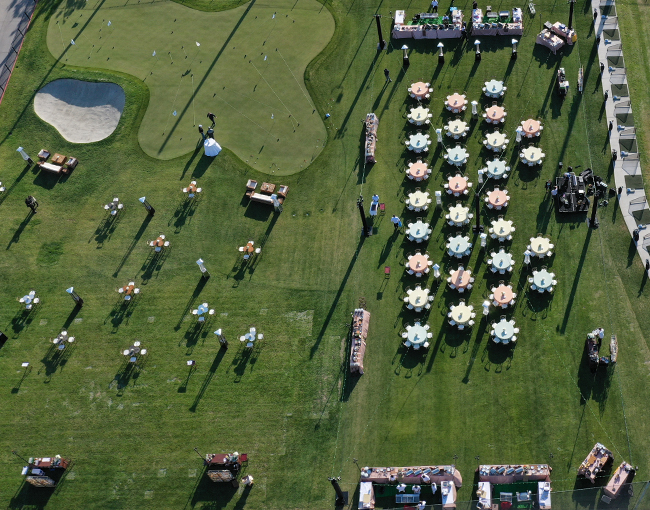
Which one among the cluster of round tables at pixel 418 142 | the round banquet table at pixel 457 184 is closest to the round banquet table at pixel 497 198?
the round banquet table at pixel 457 184

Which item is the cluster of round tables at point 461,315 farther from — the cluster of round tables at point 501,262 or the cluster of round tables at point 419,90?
the cluster of round tables at point 419,90

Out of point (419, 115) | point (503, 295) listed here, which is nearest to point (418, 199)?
point (419, 115)

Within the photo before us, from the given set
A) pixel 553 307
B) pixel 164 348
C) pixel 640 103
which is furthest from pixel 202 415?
pixel 640 103

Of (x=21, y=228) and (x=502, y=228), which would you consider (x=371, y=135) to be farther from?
(x=21, y=228)

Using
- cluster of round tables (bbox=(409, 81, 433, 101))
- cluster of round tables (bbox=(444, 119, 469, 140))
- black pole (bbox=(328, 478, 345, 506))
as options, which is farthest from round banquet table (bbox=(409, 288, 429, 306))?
cluster of round tables (bbox=(409, 81, 433, 101))

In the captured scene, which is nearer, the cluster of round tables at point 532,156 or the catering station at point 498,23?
the cluster of round tables at point 532,156

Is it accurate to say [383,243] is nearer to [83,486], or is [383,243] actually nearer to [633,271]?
[633,271]
